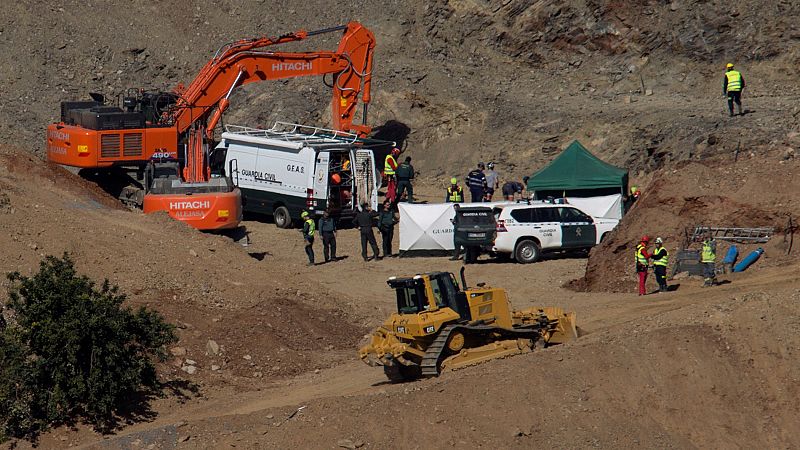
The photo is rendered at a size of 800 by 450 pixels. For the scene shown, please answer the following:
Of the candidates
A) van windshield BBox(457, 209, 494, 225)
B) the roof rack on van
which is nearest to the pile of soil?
van windshield BBox(457, 209, 494, 225)

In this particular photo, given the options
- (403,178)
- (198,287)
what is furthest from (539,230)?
(198,287)

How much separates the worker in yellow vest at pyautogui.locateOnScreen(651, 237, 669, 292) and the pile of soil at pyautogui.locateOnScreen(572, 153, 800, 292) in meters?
0.97

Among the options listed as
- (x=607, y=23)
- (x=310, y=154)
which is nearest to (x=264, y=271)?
(x=310, y=154)

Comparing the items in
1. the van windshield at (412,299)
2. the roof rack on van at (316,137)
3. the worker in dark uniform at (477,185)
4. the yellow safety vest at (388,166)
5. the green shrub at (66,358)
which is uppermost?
the roof rack on van at (316,137)

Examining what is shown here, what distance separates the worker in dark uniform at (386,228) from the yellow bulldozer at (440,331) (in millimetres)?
10670

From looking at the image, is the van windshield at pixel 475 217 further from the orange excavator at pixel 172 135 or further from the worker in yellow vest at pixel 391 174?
the orange excavator at pixel 172 135

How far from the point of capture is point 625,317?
23.1 meters

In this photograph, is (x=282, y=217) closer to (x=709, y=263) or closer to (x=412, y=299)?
(x=709, y=263)

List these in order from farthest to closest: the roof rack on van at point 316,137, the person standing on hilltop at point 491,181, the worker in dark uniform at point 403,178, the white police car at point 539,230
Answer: the person standing on hilltop at point 491,181 → the worker in dark uniform at point 403,178 → the roof rack on van at point 316,137 → the white police car at point 539,230

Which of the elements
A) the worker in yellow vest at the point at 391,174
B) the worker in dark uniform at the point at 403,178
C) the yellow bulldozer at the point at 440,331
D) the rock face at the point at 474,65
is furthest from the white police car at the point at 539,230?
the yellow bulldozer at the point at 440,331

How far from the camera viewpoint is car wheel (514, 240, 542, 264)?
97.6ft

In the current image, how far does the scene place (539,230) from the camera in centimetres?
2970

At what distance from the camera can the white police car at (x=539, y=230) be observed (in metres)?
29.7

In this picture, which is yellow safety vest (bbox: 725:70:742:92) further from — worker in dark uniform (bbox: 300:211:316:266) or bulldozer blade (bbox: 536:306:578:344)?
bulldozer blade (bbox: 536:306:578:344)
